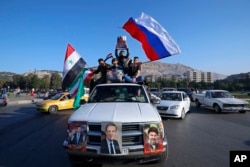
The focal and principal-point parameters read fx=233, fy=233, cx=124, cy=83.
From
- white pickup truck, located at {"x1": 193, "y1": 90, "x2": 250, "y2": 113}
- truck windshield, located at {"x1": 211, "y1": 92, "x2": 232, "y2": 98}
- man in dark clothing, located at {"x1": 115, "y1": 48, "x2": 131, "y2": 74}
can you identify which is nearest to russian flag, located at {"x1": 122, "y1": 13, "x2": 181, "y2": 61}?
man in dark clothing, located at {"x1": 115, "y1": 48, "x2": 131, "y2": 74}

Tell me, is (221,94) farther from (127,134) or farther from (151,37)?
(127,134)

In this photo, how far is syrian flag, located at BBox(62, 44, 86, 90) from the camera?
9.66 metres

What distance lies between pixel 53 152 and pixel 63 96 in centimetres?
1164

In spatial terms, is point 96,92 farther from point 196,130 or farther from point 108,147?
point 196,130

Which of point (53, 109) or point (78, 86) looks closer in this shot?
point (78, 86)

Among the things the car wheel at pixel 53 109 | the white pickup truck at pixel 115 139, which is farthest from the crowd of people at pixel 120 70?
the car wheel at pixel 53 109

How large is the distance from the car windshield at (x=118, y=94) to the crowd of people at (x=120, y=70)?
4.02 feet

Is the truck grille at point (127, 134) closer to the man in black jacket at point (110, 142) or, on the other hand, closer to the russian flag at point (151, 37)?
the man in black jacket at point (110, 142)

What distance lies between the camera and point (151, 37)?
30.5 ft

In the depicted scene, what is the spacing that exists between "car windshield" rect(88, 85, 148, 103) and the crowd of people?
1226 mm

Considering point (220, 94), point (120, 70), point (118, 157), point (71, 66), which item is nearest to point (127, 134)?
point (118, 157)

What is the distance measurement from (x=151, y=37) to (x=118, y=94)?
3.95 m

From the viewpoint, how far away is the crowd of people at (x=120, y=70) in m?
7.67

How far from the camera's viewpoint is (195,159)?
5.47m
